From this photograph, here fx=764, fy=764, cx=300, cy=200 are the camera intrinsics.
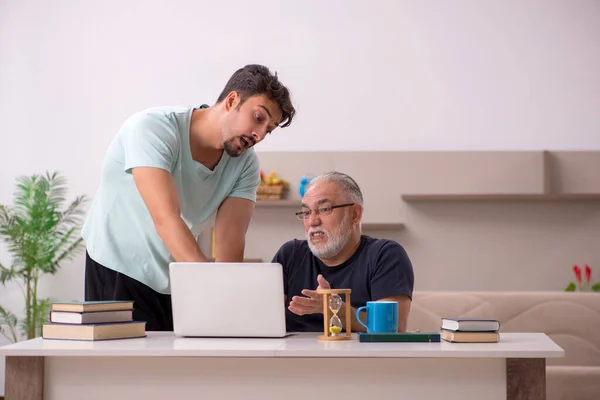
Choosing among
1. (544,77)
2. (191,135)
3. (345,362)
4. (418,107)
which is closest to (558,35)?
(544,77)

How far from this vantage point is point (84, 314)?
185 centimetres

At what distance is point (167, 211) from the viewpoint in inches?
80.3

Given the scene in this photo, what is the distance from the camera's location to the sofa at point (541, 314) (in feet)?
12.1

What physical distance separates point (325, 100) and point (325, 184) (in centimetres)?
244

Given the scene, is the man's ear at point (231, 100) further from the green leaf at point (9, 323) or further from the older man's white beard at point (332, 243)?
the green leaf at point (9, 323)

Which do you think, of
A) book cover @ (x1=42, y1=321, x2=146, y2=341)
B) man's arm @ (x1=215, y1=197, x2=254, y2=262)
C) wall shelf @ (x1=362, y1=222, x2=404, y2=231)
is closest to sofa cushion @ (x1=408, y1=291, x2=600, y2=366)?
wall shelf @ (x1=362, y1=222, x2=404, y2=231)

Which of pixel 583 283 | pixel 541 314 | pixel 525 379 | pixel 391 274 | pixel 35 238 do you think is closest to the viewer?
pixel 525 379

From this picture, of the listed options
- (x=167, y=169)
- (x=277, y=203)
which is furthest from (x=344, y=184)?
(x=277, y=203)

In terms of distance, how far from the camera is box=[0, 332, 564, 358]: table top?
1.57 metres

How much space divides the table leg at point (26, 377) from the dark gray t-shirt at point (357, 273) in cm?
96

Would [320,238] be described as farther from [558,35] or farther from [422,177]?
[558,35]

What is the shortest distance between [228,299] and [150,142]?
0.55m

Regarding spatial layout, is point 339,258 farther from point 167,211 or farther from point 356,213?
point 167,211

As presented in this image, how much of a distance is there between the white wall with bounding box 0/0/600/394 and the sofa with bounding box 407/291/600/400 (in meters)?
1.33
